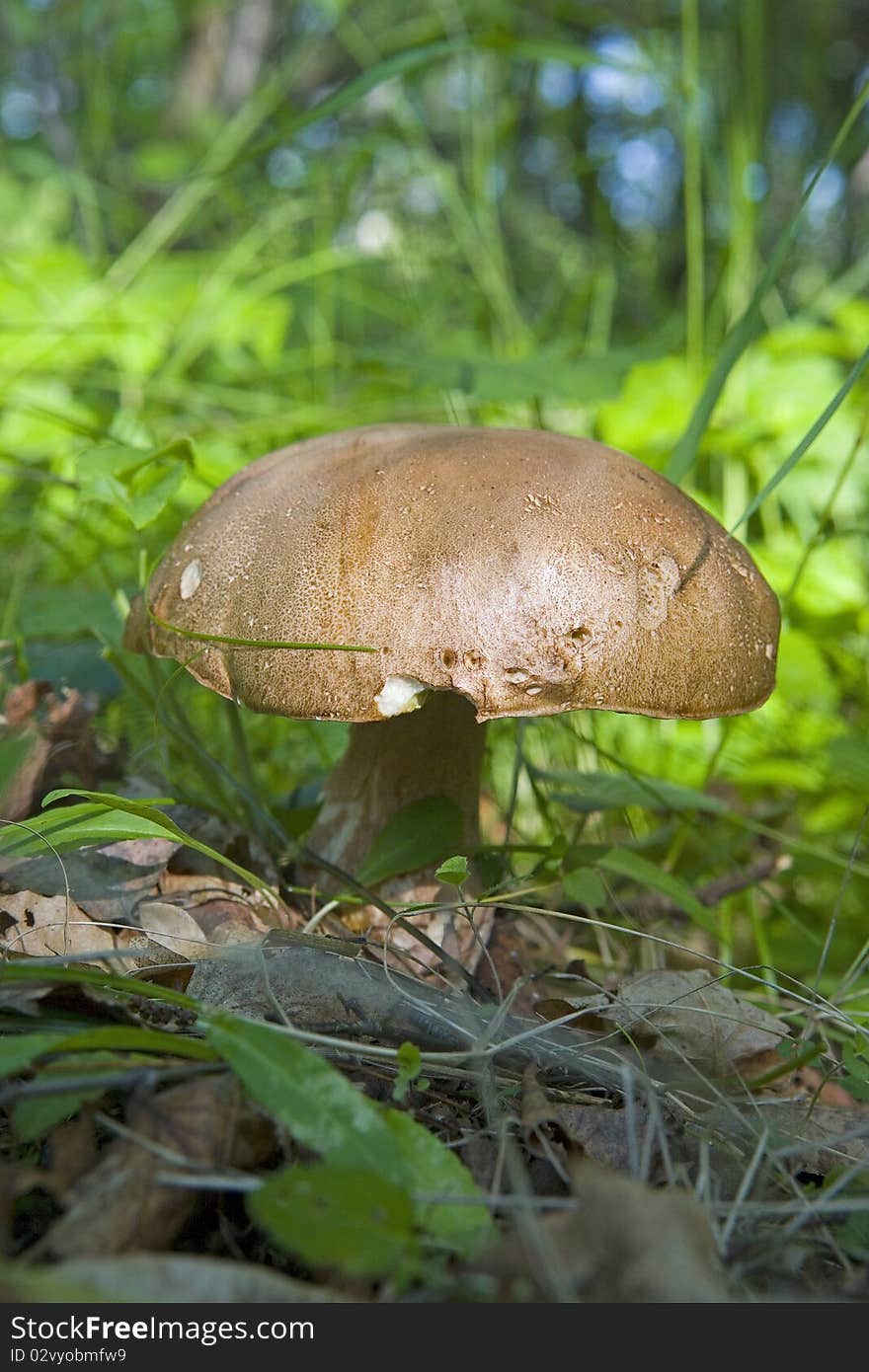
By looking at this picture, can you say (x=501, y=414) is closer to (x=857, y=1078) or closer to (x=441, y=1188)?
(x=857, y=1078)

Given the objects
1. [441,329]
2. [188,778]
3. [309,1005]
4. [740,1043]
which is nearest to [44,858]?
[309,1005]

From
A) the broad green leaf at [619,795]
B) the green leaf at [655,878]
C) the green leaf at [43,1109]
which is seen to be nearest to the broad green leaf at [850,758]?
the broad green leaf at [619,795]

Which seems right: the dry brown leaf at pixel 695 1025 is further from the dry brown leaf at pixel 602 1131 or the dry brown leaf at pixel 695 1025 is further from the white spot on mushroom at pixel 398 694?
the white spot on mushroom at pixel 398 694

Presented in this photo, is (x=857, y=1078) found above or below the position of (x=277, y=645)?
below

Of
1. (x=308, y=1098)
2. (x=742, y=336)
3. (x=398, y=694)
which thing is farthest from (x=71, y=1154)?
(x=742, y=336)
